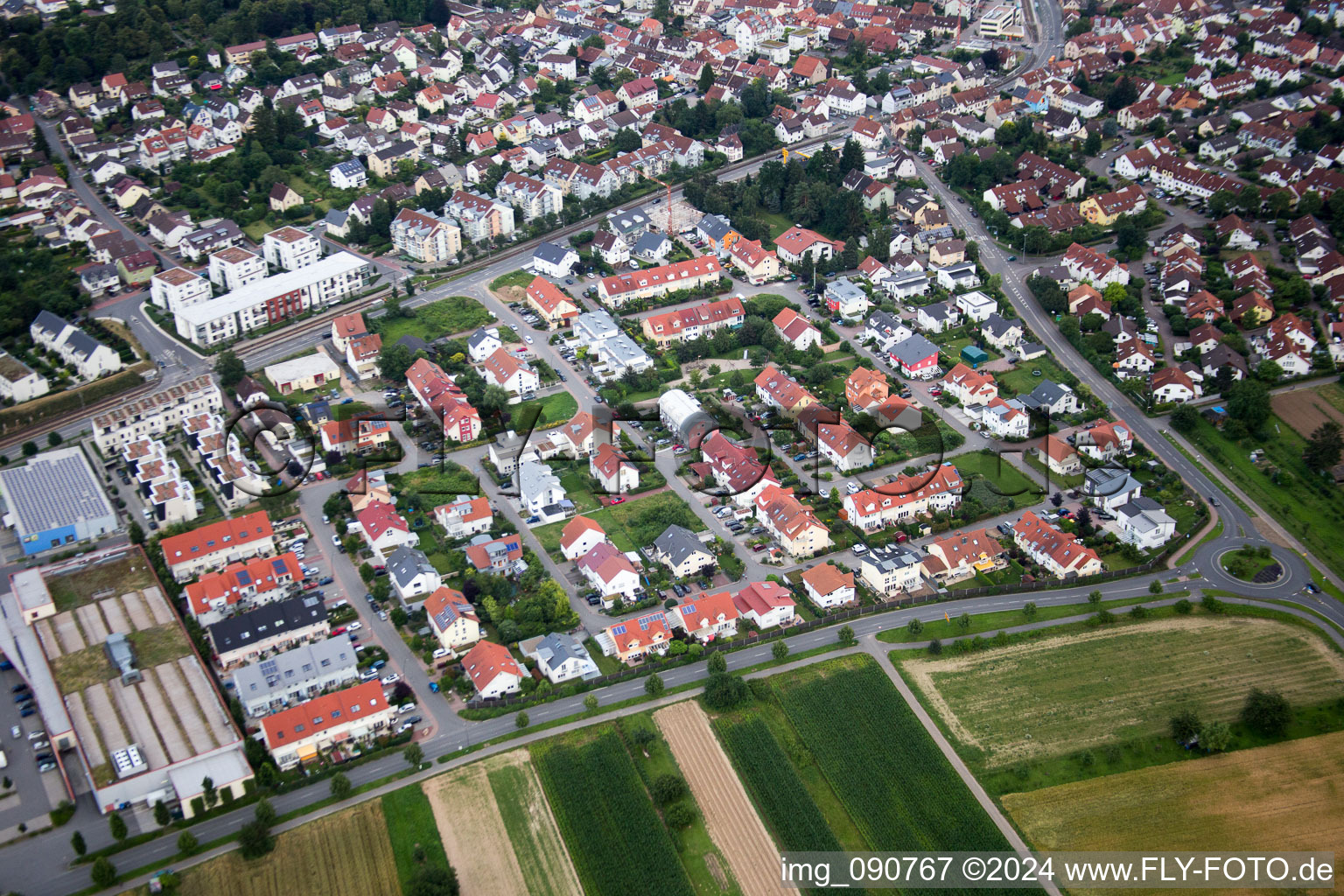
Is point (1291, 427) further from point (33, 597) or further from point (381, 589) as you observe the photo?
point (33, 597)

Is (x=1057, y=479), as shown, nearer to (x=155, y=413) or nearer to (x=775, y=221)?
(x=775, y=221)

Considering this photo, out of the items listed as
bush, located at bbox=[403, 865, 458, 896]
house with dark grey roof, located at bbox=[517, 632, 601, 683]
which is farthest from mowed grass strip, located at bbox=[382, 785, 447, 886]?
house with dark grey roof, located at bbox=[517, 632, 601, 683]

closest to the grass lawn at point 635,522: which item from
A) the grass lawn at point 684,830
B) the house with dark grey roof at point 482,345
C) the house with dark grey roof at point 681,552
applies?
the house with dark grey roof at point 681,552

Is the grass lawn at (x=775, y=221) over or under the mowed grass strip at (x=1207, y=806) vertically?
over

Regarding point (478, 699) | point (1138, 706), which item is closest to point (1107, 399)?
point (1138, 706)

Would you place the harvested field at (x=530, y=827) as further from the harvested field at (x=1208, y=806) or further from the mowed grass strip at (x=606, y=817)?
the harvested field at (x=1208, y=806)

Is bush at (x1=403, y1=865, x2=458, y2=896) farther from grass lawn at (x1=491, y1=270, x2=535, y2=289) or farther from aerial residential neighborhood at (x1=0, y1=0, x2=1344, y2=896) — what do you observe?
grass lawn at (x1=491, y1=270, x2=535, y2=289)
